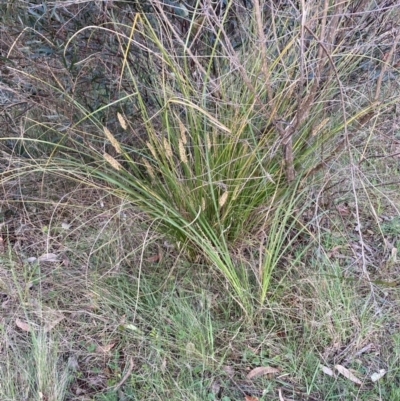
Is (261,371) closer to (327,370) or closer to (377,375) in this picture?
(327,370)

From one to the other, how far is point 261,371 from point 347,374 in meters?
0.32

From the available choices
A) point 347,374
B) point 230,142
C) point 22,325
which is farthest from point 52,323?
point 347,374

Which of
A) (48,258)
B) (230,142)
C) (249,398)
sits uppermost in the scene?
(230,142)

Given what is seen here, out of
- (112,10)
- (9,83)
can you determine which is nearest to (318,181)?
(112,10)

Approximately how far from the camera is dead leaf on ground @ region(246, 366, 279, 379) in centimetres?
172

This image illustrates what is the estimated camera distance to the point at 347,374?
171 centimetres

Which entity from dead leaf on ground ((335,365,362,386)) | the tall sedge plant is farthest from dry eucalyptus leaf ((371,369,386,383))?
the tall sedge plant

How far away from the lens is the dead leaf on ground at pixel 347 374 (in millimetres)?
1689

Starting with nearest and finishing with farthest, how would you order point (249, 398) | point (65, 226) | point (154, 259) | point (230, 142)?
point (249, 398) → point (230, 142) → point (154, 259) → point (65, 226)

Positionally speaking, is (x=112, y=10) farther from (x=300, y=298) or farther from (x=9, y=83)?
(x=300, y=298)

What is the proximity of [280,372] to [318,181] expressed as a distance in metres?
0.84

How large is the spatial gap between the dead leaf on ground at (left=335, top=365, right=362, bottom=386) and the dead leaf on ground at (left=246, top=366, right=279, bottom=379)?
0.23 metres

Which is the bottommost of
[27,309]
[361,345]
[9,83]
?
[27,309]

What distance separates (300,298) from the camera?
1.90 meters
